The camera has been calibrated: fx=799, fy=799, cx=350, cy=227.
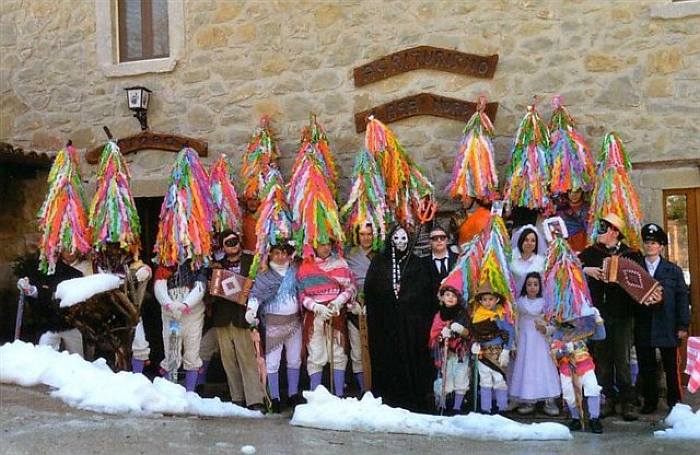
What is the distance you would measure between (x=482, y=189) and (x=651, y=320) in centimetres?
A: 170

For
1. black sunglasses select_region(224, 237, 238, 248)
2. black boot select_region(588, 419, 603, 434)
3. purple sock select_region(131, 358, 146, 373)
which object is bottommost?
black boot select_region(588, 419, 603, 434)

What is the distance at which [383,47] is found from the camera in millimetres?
7531

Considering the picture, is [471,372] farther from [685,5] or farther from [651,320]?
[685,5]

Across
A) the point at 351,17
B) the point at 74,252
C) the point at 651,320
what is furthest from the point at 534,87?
the point at 74,252

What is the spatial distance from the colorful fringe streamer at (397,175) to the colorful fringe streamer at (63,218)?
2601 millimetres

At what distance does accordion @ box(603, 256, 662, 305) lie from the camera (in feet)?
18.8

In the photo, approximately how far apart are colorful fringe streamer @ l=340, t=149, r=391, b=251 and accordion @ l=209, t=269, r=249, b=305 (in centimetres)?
100

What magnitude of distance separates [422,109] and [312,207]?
5.38ft

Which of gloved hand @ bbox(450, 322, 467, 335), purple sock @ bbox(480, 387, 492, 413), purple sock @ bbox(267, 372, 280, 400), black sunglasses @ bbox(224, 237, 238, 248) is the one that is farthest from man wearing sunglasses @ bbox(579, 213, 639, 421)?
black sunglasses @ bbox(224, 237, 238, 248)

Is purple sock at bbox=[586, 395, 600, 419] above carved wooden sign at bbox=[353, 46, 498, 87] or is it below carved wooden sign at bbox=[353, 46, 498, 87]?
below

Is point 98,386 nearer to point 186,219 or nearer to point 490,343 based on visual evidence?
point 186,219

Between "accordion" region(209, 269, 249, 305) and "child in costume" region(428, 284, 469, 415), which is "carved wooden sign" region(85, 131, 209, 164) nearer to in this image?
"accordion" region(209, 269, 249, 305)

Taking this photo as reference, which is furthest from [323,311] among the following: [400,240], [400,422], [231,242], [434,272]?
[400,422]

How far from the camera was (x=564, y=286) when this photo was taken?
5.61 metres
